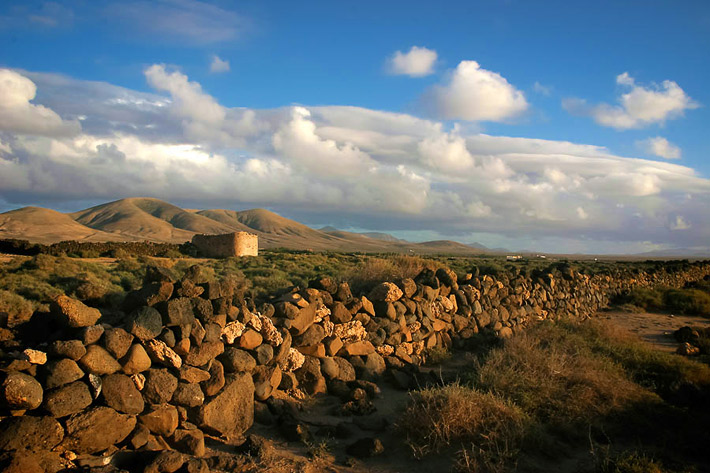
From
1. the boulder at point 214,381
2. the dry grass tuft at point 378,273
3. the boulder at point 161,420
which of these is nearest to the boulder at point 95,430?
the boulder at point 161,420

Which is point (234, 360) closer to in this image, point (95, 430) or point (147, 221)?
point (95, 430)

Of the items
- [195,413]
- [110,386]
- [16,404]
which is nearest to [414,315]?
[195,413]

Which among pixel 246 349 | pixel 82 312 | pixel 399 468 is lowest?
pixel 399 468

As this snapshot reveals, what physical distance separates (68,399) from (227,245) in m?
30.6

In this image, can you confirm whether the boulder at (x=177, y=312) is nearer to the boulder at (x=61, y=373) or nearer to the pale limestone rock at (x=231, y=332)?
the pale limestone rock at (x=231, y=332)

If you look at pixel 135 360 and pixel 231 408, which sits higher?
pixel 135 360

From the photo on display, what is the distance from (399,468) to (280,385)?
86.8 inches

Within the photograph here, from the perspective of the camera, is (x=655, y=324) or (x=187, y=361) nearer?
(x=187, y=361)

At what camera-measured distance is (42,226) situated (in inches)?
3088

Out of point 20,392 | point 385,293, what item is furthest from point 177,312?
point 385,293

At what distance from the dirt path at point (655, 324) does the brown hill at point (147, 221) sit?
91.9 m

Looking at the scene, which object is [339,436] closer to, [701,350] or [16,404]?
[16,404]

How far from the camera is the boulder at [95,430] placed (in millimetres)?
4195

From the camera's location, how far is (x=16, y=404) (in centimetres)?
396
